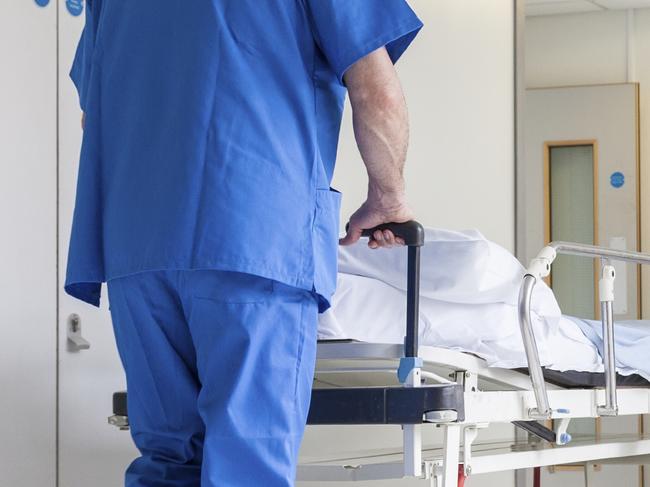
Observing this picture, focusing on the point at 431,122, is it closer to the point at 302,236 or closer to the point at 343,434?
the point at 343,434

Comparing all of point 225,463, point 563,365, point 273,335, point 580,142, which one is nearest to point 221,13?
point 273,335

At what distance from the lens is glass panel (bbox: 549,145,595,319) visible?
18.5 feet

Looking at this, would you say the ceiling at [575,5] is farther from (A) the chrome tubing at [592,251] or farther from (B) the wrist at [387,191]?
(B) the wrist at [387,191]

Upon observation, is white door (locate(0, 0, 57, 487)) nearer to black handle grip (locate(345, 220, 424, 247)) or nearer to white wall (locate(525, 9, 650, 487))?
black handle grip (locate(345, 220, 424, 247))

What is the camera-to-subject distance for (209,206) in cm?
151

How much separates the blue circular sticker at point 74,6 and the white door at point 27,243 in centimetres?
5

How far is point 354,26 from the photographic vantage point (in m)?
1.57

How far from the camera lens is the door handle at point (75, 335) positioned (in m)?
2.99

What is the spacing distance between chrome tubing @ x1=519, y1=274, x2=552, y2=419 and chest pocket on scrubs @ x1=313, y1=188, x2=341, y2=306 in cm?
62

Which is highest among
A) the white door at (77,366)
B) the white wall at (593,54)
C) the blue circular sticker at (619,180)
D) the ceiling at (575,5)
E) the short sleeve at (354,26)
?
the ceiling at (575,5)

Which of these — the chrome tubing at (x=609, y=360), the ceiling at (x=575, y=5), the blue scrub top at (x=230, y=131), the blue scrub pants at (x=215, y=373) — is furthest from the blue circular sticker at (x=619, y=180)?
the blue scrub pants at (x=215, y=373)

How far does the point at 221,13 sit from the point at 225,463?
651 mm

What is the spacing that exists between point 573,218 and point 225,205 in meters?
4.45

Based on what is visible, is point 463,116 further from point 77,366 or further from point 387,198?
point 387,198
